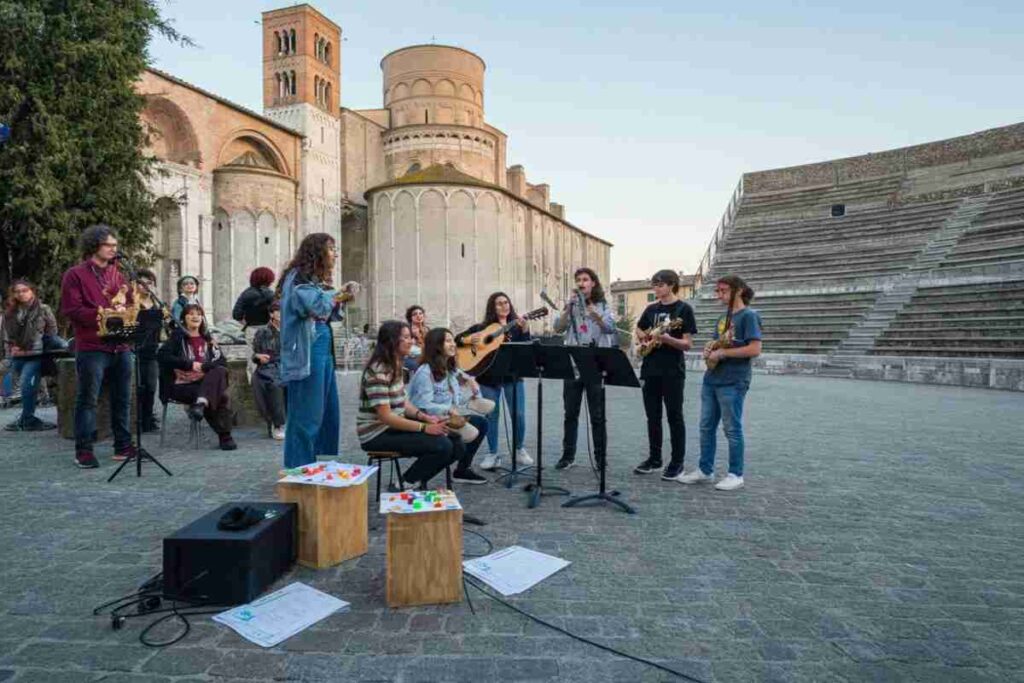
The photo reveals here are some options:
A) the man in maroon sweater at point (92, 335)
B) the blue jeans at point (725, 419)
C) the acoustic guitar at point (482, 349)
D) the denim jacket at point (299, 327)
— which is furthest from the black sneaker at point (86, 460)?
the blue jeans at point (725, 419)

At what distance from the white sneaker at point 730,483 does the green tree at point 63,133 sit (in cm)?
1517

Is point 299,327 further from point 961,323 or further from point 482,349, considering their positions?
point 961,323

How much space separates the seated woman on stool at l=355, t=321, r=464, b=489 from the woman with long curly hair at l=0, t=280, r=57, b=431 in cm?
656

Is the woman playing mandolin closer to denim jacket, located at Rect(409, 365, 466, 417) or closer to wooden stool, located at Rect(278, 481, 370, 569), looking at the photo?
denim jacket, located at Rect(409, 365, 466, 417)

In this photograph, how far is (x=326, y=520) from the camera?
3781 mm

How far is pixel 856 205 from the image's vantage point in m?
33.6

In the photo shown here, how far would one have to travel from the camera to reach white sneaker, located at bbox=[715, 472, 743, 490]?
5.73 m

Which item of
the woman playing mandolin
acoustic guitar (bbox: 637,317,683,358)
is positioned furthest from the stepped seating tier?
the woman playing mandolin

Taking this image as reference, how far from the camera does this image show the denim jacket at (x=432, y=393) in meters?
5.26

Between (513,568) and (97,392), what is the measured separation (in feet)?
16.2

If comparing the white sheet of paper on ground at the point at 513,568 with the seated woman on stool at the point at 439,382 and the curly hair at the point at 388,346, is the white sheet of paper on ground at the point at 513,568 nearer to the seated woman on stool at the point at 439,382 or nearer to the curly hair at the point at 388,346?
the seated woman on stool at the point at 439,382

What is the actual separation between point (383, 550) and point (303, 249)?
2378 millimetres

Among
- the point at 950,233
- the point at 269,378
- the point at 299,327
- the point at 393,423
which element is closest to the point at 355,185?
the point at 950,233

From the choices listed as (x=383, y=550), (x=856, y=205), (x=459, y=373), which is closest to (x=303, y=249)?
(x=459, y=373)
